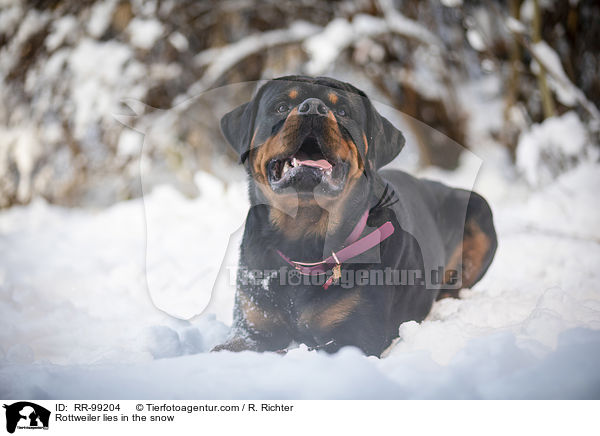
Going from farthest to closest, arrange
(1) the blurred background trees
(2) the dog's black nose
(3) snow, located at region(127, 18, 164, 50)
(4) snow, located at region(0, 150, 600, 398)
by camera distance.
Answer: (3) snow, located at region(127, 18, 164, 50) < (1) the blurred background trees < (2) the dog's black nose < (4) snow, located at region(0, 150, 600, 398)

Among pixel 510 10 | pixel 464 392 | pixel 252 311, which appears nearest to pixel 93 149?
pixel 252 311

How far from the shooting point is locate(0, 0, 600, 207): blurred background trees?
270 centimetres

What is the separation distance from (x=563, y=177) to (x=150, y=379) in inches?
100

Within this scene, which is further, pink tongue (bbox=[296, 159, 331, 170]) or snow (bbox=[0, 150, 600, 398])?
pink tongue (bbox=[296, 159, 331, 170])

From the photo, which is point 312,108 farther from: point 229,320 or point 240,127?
point 229,320

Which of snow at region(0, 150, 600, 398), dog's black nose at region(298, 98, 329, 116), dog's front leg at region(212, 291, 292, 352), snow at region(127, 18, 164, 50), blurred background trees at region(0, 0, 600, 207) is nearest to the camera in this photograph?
snow at region(0, 150, 600, 398)

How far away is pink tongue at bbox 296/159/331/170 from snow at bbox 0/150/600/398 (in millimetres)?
316

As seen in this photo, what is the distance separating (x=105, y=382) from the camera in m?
1.13

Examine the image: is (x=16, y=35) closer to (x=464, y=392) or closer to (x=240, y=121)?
(x=240, y=121)

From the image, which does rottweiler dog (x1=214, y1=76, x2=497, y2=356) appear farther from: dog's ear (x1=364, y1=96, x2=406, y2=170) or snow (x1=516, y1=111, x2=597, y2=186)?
snow (x1=516, y1=111, x2=597, y2=186)
